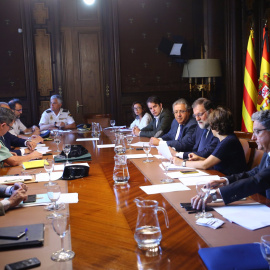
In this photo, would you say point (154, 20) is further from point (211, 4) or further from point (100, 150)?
point (100, 150)

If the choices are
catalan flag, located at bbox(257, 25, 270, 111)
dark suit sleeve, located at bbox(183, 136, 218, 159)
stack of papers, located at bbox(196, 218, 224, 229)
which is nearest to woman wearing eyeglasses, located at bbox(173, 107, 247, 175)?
dark suit sleeve, located at bbox(183, 136, 218, 159)

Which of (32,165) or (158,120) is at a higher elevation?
(158,120)

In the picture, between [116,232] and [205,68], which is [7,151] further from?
[205,68]

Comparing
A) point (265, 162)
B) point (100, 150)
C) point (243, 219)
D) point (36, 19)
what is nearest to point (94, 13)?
point (36, 19)

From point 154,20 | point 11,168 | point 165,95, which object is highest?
point 154,20

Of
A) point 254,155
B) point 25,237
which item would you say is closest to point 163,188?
point 25,237

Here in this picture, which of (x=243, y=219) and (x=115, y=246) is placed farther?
(x=243, y=219)

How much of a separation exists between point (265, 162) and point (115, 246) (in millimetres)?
1312

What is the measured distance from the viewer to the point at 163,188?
2414mm

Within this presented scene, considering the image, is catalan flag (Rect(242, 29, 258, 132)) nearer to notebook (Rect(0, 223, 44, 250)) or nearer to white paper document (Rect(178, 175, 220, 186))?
white paper document (Rect(178, 175, 220, 186))

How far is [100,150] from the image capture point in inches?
162

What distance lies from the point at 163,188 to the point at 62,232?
3.58ft

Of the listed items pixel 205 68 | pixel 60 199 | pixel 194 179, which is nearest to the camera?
pixel 60 199

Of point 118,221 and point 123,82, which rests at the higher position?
point 123,82
